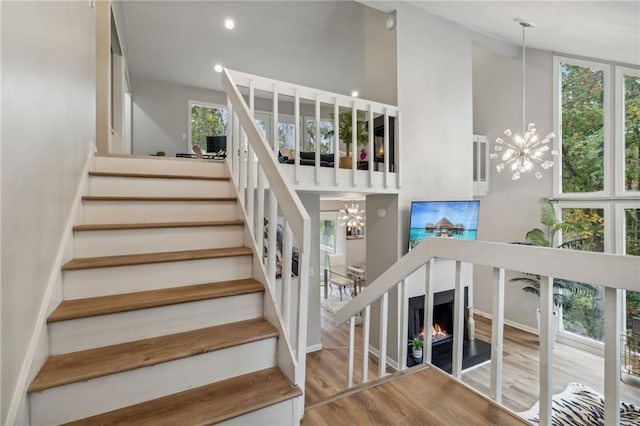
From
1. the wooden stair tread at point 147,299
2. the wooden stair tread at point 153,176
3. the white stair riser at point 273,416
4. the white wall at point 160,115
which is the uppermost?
the white wall at point 160,115

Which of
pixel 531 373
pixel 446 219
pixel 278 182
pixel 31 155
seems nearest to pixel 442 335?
pixel 531 373

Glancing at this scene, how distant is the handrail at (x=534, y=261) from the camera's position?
88 cm

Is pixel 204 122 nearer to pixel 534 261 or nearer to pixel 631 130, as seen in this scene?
pixel 534 261

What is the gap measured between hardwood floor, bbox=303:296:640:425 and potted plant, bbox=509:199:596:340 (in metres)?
0.51

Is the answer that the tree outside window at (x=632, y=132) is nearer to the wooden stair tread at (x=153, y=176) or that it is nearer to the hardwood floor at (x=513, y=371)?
the hardwood floor at (x=513, y=371)

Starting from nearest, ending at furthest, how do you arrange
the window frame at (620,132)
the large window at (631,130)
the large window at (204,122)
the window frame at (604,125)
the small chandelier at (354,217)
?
the large window at (631,130) → the window frame at (620,132) → the window frame at (604,125) → the large window at (204,122) → the small chandelier at (354,217)

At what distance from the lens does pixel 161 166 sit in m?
2.46

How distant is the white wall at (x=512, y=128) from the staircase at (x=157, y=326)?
5.50 metres

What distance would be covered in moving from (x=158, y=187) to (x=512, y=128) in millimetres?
6118

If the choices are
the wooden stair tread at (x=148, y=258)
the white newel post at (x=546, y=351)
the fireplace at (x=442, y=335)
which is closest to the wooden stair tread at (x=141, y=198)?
the wooden stair tread at (x=148, y=258)

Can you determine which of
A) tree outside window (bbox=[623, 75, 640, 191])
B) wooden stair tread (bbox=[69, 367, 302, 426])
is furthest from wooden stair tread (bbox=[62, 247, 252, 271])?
tree outside window (bbox=[623, 75, 640, 191])

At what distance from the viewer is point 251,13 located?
457 centimetres

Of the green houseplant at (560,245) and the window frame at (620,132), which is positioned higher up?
the window frame at (620,132)

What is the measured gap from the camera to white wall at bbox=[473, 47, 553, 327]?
5367 mm
